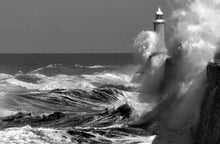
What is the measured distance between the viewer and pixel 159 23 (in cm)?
3888

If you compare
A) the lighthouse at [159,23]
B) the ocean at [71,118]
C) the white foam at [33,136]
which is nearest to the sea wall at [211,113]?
the ocean at [71,118]

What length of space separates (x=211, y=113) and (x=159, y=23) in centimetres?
2743

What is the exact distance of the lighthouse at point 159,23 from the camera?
3881cm

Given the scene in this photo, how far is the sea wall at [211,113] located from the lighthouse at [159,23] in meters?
26.0

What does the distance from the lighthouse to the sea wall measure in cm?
2596

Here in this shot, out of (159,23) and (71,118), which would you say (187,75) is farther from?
(159,23)

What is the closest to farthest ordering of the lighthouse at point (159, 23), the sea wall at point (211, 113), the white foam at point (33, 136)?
the sea wall at point (211, 113)
the white foam at point (33, 136)
the lighthouse at point (159, 23)

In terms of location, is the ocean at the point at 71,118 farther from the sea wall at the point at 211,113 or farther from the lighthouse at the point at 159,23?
the lighthouse at the point at 159,23

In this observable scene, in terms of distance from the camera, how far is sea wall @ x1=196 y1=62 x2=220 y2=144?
36.9 ft

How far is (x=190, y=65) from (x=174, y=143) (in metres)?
5.52

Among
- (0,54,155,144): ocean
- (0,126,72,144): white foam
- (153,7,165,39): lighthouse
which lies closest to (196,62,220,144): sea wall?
(0,54,155,144): ocean

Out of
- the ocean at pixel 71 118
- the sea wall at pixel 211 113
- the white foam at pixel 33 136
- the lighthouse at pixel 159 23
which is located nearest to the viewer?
the sea wall at pixel 211 113

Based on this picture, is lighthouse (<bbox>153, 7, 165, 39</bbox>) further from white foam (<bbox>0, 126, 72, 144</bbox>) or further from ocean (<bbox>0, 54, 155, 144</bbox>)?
white foam (<bbox>0, 126, 72, 144</bbox>)

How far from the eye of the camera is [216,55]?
18984 millimetres
